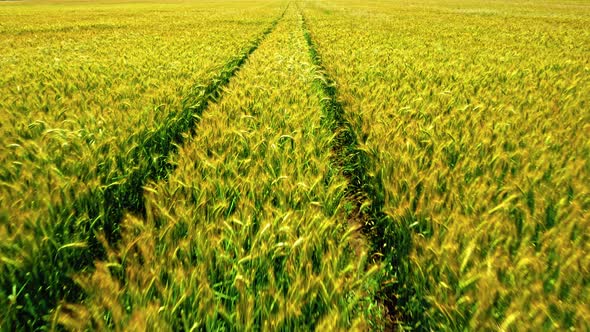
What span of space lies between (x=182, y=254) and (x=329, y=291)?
62cm

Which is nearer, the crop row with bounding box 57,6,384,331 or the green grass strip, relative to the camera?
the crop row with bounding box 57,6,384,331

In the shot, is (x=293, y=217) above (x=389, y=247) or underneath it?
above

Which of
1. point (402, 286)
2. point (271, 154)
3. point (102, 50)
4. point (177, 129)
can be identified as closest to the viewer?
point (402, 286)

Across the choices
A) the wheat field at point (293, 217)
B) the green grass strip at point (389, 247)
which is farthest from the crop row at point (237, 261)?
the green grass strip at point (389, 247)

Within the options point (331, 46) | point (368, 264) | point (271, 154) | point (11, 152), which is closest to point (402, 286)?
point (368, 264)

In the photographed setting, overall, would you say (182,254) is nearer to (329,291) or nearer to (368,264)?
(329,291)

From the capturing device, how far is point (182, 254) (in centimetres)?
135

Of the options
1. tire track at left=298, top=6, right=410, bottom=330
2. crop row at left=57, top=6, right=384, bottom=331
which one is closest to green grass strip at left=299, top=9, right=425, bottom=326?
tire track at left=298, top=6, right=410, bottom=330

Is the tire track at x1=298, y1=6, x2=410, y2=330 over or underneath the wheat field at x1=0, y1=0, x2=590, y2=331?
underneath

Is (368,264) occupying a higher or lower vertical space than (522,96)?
lower

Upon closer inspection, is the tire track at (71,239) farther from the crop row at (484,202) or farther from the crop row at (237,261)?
the crop row at (484,202)

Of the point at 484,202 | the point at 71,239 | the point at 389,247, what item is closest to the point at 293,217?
the point at 389,247

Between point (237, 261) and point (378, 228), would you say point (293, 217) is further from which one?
point (378, 228)

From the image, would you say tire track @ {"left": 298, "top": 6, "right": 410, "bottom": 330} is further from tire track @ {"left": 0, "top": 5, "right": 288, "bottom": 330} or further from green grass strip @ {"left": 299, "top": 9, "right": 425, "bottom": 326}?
tire track @ {"left": 0, "top": 5, "right": 288, "bottom": 330}
